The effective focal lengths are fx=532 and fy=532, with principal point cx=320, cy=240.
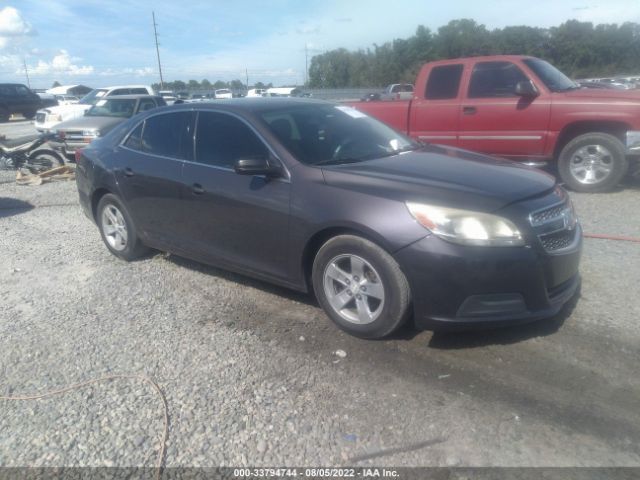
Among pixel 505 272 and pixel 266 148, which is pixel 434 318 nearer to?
pixel 505 272

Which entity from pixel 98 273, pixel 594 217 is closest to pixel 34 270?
pixel 98 273

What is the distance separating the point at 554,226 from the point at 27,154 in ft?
37.2

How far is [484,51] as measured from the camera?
5753 cm

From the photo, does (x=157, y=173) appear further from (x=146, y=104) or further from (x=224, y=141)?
(x=146, y=104)

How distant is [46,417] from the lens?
2994mm

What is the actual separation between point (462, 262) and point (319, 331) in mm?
1222

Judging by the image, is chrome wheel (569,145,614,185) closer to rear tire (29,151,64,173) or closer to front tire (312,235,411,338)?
front tire (312,235,411,338)

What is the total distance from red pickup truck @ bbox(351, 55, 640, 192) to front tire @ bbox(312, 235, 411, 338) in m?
5.35

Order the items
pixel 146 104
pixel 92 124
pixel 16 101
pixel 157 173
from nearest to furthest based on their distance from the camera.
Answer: pixel 157 173
pixel 92 124
pixel 146 104
pixel 16 101

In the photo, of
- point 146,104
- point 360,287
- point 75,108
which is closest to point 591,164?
point 360,287

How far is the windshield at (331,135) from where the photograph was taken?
404cm

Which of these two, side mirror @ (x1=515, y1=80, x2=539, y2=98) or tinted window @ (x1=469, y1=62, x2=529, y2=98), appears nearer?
side mirror @ (x1=515, y1=80, x2=539, y2=98)

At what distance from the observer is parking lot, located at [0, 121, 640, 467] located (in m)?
2.64

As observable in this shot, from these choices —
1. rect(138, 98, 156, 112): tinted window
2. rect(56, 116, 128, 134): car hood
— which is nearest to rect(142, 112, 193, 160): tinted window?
rect(56, 116, 128, 134): car hood
